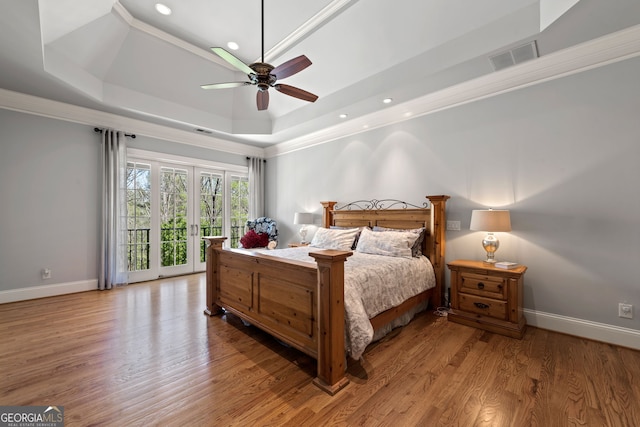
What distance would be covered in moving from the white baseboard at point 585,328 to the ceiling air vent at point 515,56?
274cm

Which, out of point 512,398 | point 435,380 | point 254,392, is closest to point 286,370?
point 254,392

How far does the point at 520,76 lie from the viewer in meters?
3.04

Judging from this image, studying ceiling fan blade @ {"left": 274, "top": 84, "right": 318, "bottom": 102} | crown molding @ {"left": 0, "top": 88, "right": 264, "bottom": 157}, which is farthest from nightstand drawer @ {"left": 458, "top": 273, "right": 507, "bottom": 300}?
crown molding @ {"left": 0, "top": 88, "right": 264, "bottom": 157}

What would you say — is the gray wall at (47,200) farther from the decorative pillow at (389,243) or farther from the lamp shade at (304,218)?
the decorative pillow at (389,243)

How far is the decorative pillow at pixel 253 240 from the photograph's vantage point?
5277 mm

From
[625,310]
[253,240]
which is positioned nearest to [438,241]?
[625,310]

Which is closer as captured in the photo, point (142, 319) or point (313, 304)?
point (313, 304)

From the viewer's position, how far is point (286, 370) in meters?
2.17

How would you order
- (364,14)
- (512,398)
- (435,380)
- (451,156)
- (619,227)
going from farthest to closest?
1. (451,156)
2. (364,14)
3. (619,227)
4. (435,380)
5. (512,398)

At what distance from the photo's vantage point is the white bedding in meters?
2.10

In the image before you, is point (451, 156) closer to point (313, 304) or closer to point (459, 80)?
point (459, 80)

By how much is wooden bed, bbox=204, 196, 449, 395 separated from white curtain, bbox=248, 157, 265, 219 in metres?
2.87

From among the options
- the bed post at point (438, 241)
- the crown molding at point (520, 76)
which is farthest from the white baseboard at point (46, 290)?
the bed post at point (438, 241)

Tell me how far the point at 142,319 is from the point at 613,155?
530 cm
